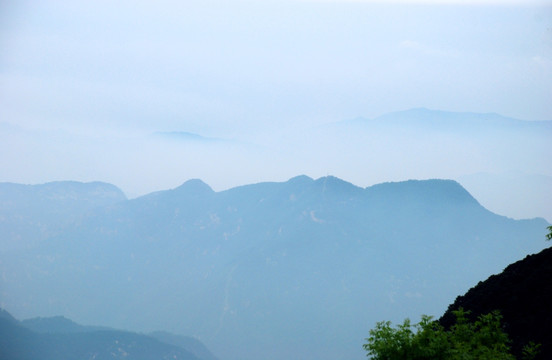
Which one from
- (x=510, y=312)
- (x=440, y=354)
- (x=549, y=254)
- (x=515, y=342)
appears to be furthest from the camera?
(x=549, y=254)

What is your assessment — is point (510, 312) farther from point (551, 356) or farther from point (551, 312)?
point (551, 356)

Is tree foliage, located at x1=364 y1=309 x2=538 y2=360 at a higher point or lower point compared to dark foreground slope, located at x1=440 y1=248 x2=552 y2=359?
lower

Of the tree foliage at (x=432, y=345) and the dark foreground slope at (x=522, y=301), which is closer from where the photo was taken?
the tree foliage at (x=432, y=345)

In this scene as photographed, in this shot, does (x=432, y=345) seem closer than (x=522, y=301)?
Yes

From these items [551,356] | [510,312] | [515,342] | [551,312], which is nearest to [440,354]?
[551,356]

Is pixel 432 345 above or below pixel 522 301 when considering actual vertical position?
below

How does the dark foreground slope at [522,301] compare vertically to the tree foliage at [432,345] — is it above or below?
above

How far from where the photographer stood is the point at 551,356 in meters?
32.5

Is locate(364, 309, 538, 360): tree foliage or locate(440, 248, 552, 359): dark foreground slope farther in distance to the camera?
locate(440, 248, 552, 359): dark foreground slope

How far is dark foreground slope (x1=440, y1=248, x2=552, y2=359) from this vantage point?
38.3 metres

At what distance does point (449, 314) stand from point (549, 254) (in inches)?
379

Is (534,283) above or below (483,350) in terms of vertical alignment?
above

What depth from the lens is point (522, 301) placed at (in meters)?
45.3

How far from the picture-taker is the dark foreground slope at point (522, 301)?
38344 mm
